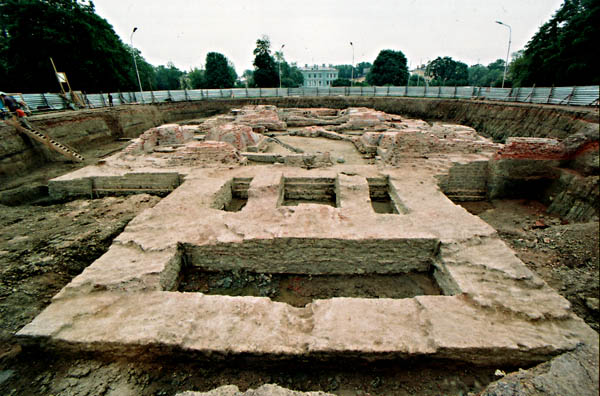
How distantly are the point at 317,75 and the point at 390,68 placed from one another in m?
37.8

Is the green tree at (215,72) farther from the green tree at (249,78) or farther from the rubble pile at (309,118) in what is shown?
the rubble pile at (309,118)

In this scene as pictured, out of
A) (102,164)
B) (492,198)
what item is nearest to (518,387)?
(492,198)

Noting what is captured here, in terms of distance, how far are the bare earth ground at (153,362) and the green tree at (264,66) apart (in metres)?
38.1

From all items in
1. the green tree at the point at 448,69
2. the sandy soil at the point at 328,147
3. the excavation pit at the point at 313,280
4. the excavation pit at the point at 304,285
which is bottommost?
the excavation pit at the point at 304,285

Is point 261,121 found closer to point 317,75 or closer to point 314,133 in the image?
point 314,133

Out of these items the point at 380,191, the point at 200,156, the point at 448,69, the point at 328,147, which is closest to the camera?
the point at 380,191

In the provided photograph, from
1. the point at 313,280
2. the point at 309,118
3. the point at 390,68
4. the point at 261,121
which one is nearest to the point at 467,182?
the point at 313,280

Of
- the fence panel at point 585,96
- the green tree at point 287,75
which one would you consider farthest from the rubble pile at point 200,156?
the green tree at point 287,75

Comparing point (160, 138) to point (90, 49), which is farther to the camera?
point (90, 49)

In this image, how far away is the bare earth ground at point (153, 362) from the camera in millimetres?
2670

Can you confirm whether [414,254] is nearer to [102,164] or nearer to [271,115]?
[102,164]

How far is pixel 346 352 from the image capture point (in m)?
2.62

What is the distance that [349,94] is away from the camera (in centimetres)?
2717

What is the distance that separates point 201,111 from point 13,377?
24.1m
